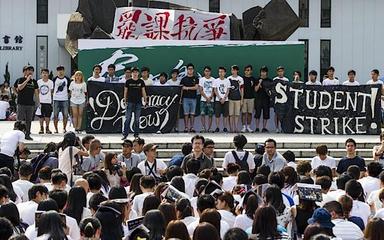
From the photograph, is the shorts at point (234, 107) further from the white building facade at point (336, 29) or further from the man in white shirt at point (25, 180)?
the white building facade at point (336, 29)

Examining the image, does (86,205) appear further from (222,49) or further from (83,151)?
(222,49)

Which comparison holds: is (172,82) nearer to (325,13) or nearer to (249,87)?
(249,87)

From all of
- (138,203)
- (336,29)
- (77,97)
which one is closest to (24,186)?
(138,203)

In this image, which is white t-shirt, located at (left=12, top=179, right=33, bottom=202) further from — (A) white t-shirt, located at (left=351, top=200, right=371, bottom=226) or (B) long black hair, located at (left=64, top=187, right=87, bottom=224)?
(A) white t-shirt, located at (left=351, top=200, right=371, bottom=226)

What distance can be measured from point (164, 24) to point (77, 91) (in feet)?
12.9

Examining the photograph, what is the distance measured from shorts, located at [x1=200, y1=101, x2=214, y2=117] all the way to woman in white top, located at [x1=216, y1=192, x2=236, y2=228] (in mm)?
13126

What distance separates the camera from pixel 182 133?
75.4 feet

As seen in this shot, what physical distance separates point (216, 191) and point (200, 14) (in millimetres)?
14959

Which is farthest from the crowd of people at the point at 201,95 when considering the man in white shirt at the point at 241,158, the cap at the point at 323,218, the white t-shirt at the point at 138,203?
the cap at the point at 323,218

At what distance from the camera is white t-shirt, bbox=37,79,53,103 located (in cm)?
2197

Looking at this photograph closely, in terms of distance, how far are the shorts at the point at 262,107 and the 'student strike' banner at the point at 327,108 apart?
261 millimetres

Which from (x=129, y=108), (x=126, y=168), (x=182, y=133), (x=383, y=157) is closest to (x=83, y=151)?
(x=126, y=168)

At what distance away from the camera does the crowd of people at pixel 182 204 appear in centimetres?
809

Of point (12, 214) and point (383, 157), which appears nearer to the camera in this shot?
point (12, 214)
